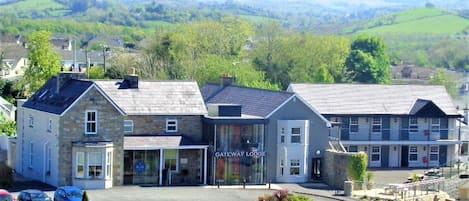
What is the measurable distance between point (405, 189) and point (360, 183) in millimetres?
2481

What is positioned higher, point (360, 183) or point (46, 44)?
point (46, 44)

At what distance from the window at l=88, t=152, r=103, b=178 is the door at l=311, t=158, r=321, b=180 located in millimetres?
12404

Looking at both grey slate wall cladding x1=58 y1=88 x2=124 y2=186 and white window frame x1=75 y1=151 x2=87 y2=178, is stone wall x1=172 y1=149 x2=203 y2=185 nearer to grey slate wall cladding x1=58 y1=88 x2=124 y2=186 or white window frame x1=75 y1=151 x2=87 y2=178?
grey slate wall cladding x1=58 y1=88 x2=124 y2=186

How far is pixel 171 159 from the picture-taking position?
173 feet

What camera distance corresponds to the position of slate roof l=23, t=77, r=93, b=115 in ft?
165

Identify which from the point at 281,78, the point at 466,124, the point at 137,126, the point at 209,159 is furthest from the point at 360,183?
the point at 281,78

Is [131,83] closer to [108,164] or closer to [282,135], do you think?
[108,164]

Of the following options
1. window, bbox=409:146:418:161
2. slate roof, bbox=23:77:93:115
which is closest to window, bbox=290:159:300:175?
slate roof, bbox=23:77:93:115

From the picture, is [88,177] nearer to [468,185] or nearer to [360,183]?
[360,183]

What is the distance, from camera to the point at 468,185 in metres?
58.7

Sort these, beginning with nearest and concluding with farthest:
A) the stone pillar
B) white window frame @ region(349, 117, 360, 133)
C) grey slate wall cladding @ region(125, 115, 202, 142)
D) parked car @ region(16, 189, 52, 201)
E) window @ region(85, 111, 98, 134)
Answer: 1. parked car @ region(16, 189, 52, 201)
2. window @ region(85, 111, 98, 134)
3. the stone pillar
4. grey slate wall cladding @ region(125, 115, 202, 142)
5. white window frame @ region(349, 117, 360, 133)

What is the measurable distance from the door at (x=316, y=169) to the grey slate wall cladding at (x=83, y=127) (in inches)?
448

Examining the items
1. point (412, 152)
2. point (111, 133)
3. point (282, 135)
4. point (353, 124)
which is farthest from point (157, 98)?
point (412, 152)

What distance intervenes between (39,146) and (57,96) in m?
2.78
